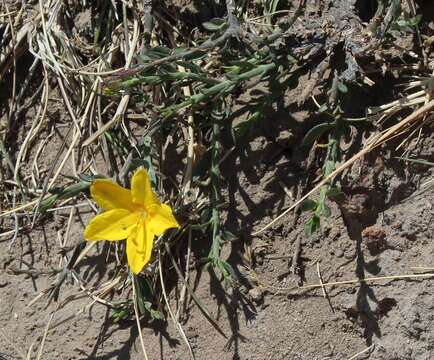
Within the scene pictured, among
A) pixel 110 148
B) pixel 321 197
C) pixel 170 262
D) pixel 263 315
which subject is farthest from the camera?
pixel 110 148

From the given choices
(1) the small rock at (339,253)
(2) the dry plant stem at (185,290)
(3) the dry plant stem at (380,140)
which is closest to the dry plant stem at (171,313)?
(2) the dry plant stem at (185,290)

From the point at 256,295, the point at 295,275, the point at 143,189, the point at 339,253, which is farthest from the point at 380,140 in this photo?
the point at 143,189

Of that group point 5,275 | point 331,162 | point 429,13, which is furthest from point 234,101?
point 5,275

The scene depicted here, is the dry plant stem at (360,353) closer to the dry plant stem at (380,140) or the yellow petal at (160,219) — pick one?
the dry plant stem at (380,140)

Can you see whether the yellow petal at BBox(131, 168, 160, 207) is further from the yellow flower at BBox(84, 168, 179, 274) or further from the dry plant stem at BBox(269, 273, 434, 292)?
the dry plant stem at BBox(269, 273, 434, 292)

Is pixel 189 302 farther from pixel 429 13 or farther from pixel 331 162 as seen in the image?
pixel 429 13

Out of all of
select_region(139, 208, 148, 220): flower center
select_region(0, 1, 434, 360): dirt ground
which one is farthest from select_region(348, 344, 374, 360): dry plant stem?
select_region(139, 208, 148, 220): flower center

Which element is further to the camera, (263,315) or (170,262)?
(170,262)

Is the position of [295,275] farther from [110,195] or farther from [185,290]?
[110,195]
